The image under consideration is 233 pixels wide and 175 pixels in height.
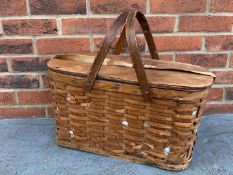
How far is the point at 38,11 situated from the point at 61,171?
60cm

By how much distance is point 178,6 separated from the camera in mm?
1194

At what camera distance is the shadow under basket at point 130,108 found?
94 centimetres

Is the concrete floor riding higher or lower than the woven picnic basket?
lower

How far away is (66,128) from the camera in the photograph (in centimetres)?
112

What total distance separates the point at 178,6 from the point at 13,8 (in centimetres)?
63

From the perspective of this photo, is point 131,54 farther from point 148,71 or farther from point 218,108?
point 218,108

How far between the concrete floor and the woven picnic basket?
40 millimetres

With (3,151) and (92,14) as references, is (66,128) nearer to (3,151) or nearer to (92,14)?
(3,151)

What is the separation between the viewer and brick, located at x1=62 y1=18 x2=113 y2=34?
1210mm

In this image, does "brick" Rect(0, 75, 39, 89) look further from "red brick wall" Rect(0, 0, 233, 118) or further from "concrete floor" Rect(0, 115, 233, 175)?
"concrete floor" Rect(0, 115, 233, 175)

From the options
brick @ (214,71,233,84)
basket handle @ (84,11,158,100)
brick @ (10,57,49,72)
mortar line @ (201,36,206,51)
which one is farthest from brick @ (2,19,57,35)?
brick @ (214,71,233,84)

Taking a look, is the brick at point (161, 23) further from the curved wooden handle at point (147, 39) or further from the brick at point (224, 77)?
the brick at point (224, 77)

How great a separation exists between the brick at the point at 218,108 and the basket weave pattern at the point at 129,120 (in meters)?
0.38

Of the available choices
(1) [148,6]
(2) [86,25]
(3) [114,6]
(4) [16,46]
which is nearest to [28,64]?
(4) [16,46]
